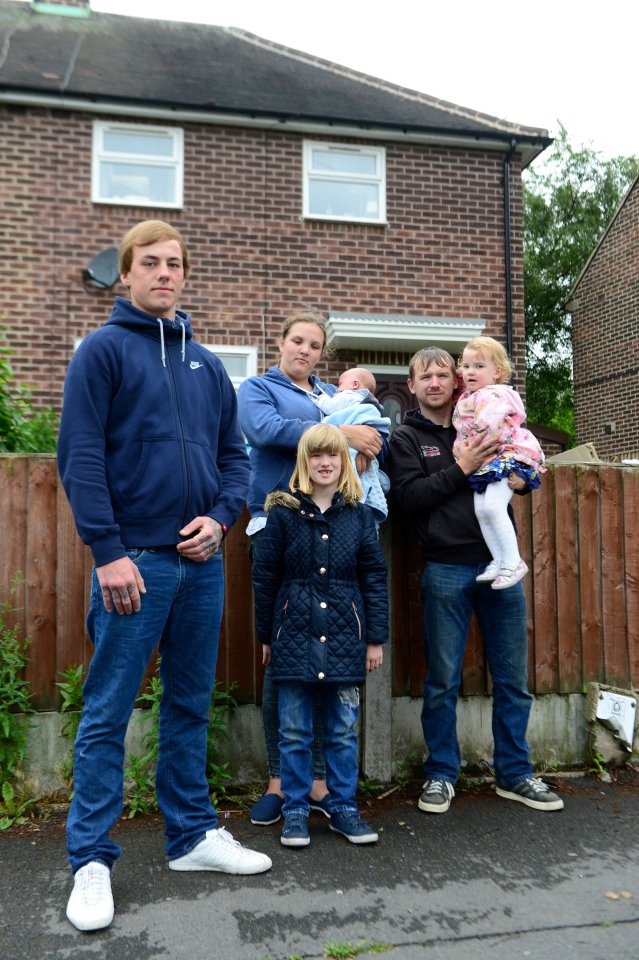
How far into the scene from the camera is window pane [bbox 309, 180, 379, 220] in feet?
35.6

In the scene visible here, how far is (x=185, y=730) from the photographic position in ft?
9.52

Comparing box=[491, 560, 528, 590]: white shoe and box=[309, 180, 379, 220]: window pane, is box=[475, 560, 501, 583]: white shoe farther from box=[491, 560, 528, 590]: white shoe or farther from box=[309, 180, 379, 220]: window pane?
box=[309, 180, 379, 220]: window pane

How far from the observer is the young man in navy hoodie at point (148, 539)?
2566 mm

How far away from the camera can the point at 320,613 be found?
3.21 metres

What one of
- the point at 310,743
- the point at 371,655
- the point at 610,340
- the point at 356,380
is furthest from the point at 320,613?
the point at 610,340

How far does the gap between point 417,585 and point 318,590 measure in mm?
964

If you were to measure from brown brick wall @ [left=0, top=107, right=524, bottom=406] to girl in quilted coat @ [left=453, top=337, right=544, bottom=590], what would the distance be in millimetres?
6941

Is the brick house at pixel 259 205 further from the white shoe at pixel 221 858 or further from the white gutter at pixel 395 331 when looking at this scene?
the white shoe at pixel 221 858

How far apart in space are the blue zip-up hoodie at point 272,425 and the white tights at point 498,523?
0.85 metres

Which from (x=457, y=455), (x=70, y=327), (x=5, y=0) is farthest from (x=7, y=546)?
(x=5, y=0)

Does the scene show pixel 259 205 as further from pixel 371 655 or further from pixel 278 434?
pixel 371 655

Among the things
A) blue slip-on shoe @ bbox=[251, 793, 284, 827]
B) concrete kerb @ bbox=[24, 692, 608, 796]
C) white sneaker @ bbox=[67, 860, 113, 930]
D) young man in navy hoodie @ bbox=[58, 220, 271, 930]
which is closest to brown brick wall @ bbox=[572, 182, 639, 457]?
concrete kerb @ bbox=[24, 692, 608, 796]

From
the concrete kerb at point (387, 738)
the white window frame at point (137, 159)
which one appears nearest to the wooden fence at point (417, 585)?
the concrete kerb at point (387, 738)

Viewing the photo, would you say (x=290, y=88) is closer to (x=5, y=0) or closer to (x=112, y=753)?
(x=5, y=0)
